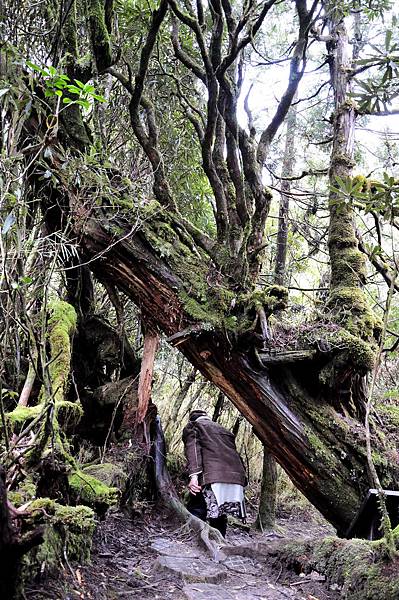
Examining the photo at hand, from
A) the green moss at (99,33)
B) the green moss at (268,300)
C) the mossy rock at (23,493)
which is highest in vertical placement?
the green moss at (99,33)

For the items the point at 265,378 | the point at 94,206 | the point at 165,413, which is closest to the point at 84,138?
the point at 94,206

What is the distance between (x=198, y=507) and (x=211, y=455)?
911mm

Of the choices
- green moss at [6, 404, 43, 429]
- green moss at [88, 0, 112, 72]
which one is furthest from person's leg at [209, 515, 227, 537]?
green moss at [88, 0, 112, 72]

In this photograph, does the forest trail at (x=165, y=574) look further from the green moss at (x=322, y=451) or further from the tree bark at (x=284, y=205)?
the tree bark at (x=284, y=205)

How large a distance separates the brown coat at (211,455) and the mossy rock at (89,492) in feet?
6.63

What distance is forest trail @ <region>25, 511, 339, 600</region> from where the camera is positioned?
9.23 ft

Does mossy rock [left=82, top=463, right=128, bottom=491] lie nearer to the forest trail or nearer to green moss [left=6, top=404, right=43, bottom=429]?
the forest trail

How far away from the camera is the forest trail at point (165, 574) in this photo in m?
2.81

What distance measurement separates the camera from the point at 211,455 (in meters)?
5.76

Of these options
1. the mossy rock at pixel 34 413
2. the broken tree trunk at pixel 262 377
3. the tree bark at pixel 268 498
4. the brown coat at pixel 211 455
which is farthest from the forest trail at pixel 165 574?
the tree bark at pixel 268 498

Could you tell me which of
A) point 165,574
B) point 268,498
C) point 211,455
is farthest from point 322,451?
point 268,498

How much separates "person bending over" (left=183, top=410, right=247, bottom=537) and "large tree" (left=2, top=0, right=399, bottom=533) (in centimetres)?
123

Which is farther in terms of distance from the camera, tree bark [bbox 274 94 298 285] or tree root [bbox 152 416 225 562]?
tree bark [bbox 274 94 298 285]

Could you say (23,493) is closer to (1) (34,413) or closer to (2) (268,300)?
(1) (34,413)
